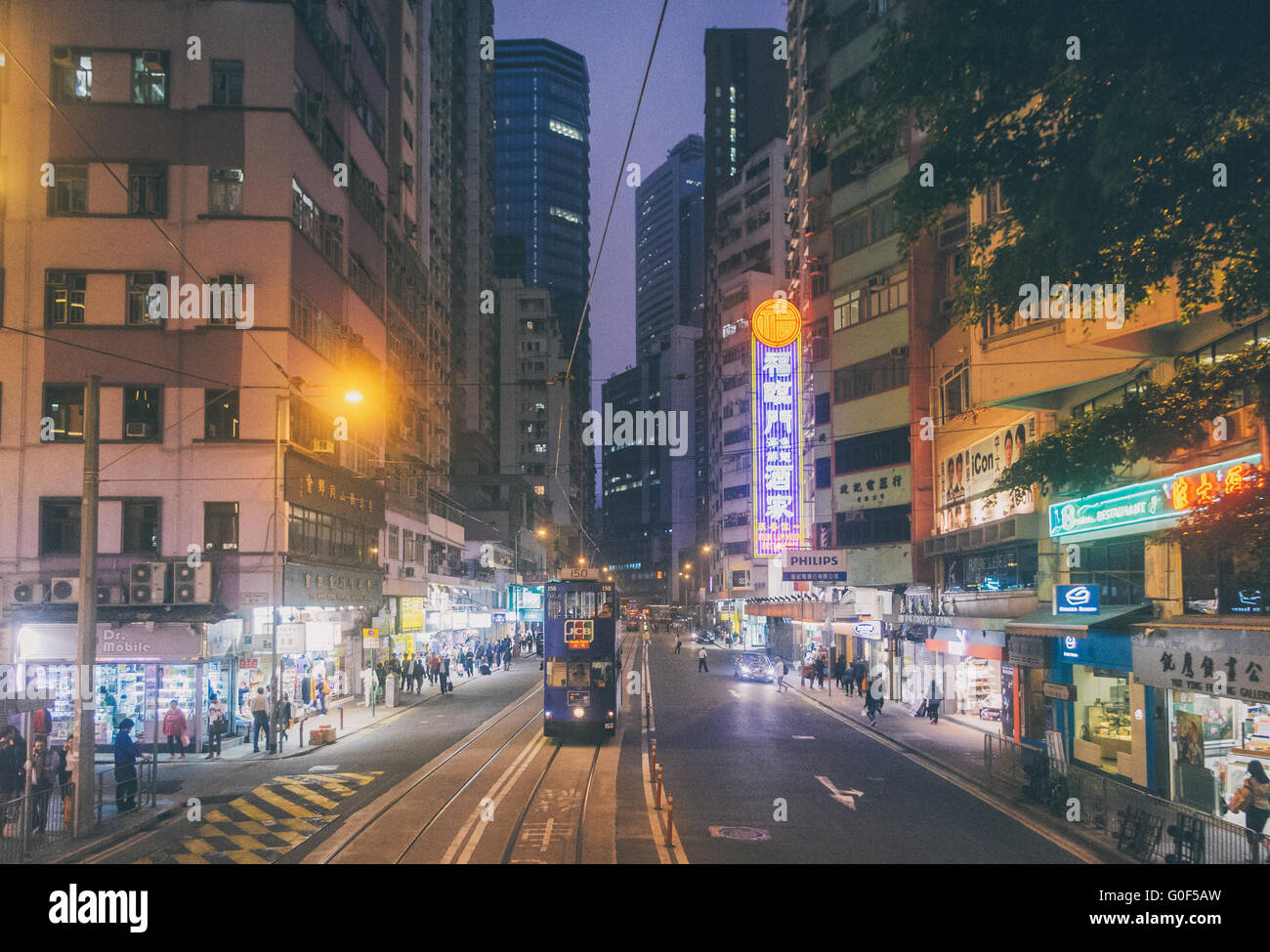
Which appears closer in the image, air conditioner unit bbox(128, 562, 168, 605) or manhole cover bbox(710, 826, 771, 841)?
manhole cover bbox(710, 826, 771, 841)

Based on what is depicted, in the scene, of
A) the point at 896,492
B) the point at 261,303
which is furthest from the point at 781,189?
the point at 261,303

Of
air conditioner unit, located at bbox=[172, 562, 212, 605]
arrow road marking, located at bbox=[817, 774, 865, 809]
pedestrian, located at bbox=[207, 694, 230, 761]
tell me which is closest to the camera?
arrow road marking, located at bbox=[817, 774, 865, 809]

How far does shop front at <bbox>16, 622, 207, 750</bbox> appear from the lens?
26422 millimetres

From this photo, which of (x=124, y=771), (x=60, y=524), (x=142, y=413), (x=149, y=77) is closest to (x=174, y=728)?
(x=124, y=771)

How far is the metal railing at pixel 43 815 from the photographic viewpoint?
14.7 meters

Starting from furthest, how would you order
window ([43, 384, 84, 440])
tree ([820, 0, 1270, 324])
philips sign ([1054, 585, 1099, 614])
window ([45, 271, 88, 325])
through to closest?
window ([45, 271, 88, 325]) < window ([43, 384, 84, 440]) < philips sign ([1054, 585, 1099, 614]) < tree ([820, 0, 1270, 324])

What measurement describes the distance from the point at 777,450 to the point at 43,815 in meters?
58.2

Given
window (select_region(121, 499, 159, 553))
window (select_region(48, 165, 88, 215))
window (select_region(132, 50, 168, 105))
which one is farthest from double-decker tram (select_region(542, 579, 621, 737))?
window (select_region(132, 50, 168, 105))

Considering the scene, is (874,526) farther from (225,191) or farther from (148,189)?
(148,189)

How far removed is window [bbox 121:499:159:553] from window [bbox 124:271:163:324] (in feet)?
17.4

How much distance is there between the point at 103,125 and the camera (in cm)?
2903

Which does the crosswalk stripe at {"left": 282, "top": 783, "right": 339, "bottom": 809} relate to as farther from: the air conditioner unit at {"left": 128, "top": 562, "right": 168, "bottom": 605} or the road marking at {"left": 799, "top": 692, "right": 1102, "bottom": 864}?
the road marking at {"left": 799, "top": 692, "right": 1102, "bottom": 864}

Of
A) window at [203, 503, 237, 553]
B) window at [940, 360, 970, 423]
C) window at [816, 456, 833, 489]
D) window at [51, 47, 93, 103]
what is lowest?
window at [203, 503, 237, 553]
